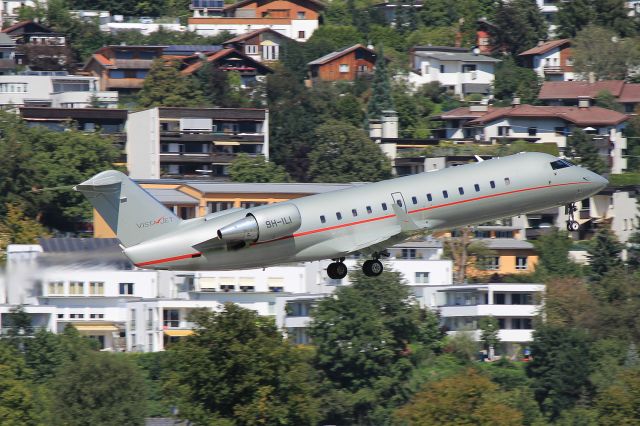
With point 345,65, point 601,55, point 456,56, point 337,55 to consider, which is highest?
point 601,55

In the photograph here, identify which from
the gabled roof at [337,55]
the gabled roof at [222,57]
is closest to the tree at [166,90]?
the gabled roof at [222,57]

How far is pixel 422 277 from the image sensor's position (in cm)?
12950

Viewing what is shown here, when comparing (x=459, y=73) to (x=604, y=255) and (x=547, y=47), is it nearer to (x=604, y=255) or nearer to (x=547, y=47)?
(x=547, y=47)

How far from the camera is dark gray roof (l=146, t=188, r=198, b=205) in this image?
127525 mm

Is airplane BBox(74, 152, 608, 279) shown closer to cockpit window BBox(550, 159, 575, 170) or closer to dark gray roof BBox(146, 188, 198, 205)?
cockpit window BBox(550, 159, 575, 170)

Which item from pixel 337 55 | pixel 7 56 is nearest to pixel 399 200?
pixel 337 55

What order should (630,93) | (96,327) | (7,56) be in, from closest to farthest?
(96,327) → (630,93) → (7,56)

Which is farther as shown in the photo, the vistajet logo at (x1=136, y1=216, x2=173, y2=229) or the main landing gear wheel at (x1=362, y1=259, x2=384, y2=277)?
the main landing gear wheel at (x1=362, y1=259, x2=384, y2=277)

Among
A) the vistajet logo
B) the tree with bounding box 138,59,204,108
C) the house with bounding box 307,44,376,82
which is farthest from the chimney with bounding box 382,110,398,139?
the vistajet logo

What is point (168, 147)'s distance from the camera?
154125mm

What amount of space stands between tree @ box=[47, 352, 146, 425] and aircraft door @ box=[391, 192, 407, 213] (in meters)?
45.4

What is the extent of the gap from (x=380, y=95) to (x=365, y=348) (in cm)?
6408

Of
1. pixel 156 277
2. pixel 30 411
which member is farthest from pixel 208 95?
pixel 30 411

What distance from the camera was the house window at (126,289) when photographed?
124 m
